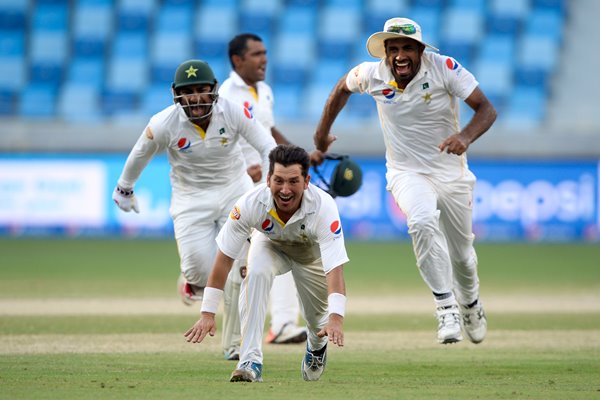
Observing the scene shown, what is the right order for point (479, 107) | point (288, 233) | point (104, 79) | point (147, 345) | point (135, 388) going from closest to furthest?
1. point (135, 388)
2. point (288, 233)
3. point (479, 107)
4. point (147, 345)
5. point (104, 79)

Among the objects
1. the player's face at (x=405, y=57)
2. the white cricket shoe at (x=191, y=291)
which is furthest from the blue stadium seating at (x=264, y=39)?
the player's face at (x=405, y=57)

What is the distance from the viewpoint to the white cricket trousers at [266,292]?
661cm

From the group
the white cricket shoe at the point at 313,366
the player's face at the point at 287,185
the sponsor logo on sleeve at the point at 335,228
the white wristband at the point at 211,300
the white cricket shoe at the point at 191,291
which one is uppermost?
the player's face at the point at 287,185

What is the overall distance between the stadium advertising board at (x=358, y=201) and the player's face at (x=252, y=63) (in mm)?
12612

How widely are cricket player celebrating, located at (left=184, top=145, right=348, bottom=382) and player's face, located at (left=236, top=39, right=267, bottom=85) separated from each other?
3.01 metres

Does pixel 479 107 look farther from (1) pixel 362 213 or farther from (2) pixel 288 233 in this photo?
(1) pixel 362 213

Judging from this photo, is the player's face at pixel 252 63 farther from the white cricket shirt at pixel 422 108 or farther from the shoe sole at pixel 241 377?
the shoe sole at pixel 241 377

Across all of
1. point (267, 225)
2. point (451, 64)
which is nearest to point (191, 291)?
point (267, 225)

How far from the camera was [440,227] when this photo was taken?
27.4 feet

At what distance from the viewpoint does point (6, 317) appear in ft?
35.0

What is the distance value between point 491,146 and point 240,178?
592 inches

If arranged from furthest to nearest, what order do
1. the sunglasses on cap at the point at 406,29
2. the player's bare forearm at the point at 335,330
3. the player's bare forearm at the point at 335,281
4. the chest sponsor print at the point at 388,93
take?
the chest sponsor print at the point at 388,93, the sunglasses on cap at the point at 406,29, the player's bare forearm at the point at 335,281, the player's bare forearm at the point at 335,330

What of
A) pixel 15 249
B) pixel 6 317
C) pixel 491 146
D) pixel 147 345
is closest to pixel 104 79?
pixel 15 249

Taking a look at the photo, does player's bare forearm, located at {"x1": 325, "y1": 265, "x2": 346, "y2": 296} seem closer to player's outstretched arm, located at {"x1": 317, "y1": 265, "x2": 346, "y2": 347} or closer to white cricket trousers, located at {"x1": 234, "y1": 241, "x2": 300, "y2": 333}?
player's outstretched arm, located at {"x1": 317, "y1": 265, "x2": 346, "y2": 347}
